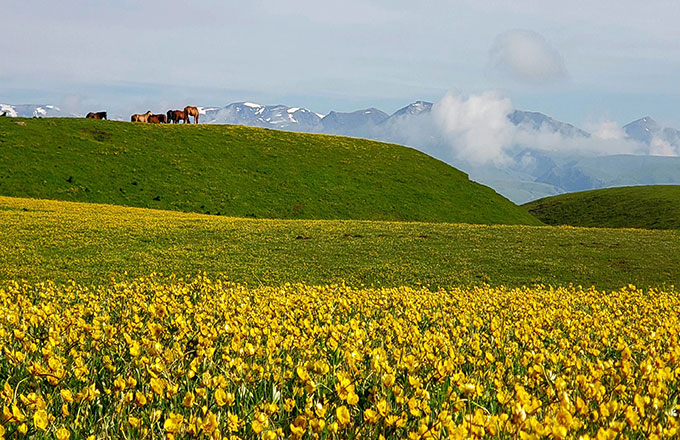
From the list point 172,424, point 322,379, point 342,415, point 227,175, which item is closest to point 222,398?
point 172,424

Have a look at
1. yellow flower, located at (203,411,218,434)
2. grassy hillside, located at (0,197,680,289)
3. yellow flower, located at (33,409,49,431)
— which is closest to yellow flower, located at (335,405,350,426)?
yellow flower, located at (203,411,218,434)

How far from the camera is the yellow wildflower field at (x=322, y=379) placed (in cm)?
396

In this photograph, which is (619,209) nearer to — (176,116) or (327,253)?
(176,116)

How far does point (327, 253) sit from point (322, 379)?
2404 cm

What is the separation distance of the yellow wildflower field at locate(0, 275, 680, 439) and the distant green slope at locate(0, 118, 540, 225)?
178 feet

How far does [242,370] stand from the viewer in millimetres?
5512

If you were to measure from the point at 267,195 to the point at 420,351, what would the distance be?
62092 mm

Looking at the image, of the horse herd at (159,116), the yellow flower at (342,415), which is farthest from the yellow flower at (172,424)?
the horse herd at (159,116)

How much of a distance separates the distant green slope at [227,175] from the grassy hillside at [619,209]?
31.4m

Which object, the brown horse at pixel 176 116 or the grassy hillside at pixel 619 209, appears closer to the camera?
the grassy hillside at pixel 619 209

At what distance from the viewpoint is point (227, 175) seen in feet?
233

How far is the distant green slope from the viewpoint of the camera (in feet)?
201

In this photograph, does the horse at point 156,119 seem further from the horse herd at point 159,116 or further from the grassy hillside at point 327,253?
the grassy hillside at point 327,253

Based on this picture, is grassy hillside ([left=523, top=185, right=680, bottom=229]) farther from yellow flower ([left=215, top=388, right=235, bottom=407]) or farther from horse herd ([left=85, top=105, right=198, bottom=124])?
yellow flower ([left=215, top=388, right=235, bottom=407])
